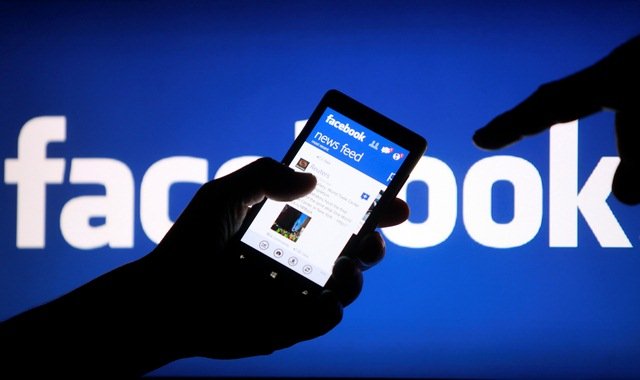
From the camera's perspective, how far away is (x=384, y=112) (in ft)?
5.18

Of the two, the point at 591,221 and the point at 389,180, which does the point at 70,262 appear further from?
the point at 591,221

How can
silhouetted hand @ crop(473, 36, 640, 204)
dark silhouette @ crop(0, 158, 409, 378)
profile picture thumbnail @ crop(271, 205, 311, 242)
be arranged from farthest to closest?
profile picture thumbnail @ crop(271, 205, 311, 242) → dark silhouette @ crop(0, 158, 409, 378) → silhouetted hand @ crop(473, 36, 640, 204)

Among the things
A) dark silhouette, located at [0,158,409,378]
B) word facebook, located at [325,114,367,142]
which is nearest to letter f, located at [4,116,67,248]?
dark silhouette, located at [0,158,409,378]

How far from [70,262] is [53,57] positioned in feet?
2.40

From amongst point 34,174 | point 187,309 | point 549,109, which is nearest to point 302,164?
point 187,309

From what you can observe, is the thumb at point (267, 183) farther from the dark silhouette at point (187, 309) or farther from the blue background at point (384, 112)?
the blue background at point (384, 112)

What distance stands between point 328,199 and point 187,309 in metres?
0.38

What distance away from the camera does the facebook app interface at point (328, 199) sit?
1.01 metres

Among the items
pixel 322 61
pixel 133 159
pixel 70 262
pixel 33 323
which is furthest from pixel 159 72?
pixel 33 323

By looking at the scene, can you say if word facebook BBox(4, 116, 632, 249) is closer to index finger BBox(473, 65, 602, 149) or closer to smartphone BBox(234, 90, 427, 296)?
smartphone BBox(234, 90, 427, 296)

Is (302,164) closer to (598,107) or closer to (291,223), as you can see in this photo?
(291,223)

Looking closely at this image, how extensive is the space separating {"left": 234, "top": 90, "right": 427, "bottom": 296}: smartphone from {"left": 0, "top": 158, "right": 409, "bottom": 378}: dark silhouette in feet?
0.14

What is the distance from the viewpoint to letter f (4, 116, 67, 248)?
1.63 metres

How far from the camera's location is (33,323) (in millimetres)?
926
